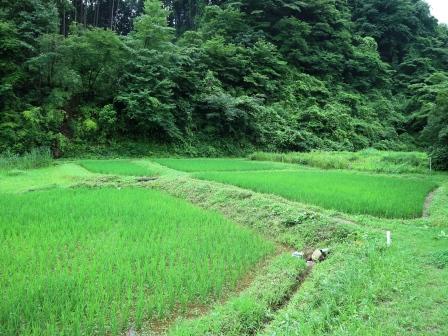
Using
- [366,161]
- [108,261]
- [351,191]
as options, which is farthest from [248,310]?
[366,161]

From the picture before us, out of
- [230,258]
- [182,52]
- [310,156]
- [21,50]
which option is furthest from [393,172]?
[21,50]

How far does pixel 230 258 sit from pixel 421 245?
3.39 metres

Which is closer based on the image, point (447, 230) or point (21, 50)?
point (447, 230)

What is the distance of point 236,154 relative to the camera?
23984 millimetres

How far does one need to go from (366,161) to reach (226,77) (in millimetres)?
11996

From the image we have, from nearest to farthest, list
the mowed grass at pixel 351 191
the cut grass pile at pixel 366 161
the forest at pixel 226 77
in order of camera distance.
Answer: the mowed grass at pixel 351 191 < the cut grass pile at pixel 366 161 < the forest at pixel 226 77

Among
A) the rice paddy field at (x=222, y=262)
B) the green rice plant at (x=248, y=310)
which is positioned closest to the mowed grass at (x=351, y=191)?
the rice paddy field at (x=222, y=262)

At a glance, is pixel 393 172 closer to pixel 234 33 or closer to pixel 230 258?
pixel 230 258

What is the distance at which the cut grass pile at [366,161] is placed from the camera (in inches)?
645

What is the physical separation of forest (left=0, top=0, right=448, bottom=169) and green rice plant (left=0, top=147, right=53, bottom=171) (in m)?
1.00

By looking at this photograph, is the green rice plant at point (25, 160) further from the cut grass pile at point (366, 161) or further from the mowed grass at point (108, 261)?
the cut grass pile at point (366, 161)

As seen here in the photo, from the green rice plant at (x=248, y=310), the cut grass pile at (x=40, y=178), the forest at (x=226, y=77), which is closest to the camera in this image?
the green rice plant at (x=248, y=310)

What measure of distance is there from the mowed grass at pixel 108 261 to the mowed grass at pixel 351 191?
293cm

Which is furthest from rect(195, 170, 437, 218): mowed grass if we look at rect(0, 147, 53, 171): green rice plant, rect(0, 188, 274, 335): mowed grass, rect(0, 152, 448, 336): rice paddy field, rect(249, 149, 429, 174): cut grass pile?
rect(0, 147, 53, 171): green rice plant
